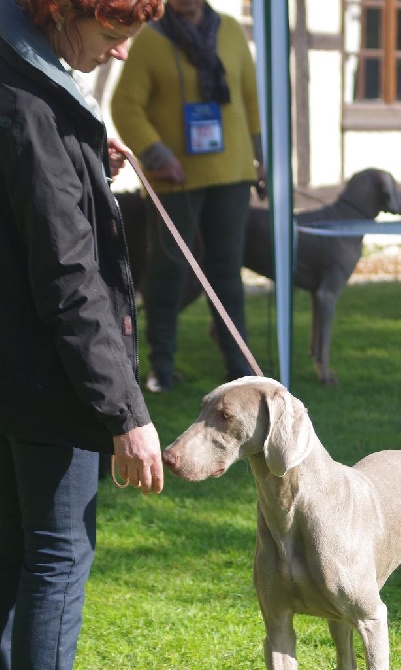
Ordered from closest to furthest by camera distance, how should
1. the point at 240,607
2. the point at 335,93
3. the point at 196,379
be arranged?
the point at 240,607 → the point at 196,379 → the point at 335,93

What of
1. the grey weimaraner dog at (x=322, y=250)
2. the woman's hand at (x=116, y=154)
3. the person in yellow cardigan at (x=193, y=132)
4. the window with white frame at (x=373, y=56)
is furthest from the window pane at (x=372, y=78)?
the woman's hand at (x=116, y=154)

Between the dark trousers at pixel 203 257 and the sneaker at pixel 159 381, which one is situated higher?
the dark trousers at pixel 203 257

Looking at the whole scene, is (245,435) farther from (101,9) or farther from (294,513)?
(101,9)

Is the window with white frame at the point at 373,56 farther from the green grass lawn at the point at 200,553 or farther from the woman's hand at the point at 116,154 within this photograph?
the woman's hand at the point at 116,154

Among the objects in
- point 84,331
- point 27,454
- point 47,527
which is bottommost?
point 47,527

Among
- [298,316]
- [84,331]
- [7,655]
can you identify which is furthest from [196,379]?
[84,331]

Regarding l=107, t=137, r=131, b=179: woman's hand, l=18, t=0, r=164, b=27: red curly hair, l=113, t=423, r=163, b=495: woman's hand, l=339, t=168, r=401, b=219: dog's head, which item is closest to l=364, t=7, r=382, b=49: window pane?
l=339, t=168, r=401, b=219: dog's head

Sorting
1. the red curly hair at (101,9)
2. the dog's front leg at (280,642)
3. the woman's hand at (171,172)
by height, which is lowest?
the dog's front leg at (280,642)

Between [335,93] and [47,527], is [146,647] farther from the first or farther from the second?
[335,93]

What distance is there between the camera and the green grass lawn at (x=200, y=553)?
357 centimetres

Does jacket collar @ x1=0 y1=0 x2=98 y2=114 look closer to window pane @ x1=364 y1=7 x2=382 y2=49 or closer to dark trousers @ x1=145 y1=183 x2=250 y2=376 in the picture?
dark trousers @ x1=145 y1=183 x2=250 y2=376

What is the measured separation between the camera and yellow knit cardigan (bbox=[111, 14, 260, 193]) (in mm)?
6121

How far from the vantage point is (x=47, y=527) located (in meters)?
2.61

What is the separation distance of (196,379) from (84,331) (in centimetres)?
461
